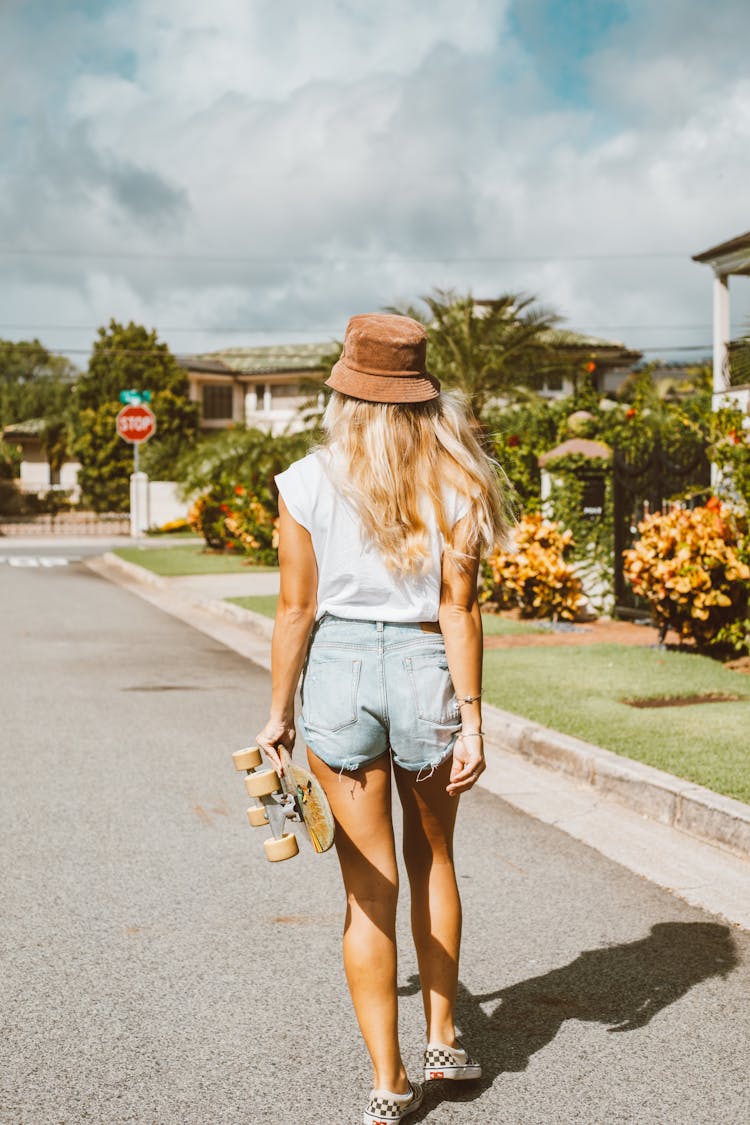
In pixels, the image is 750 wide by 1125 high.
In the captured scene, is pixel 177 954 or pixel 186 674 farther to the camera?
pixel 186 674

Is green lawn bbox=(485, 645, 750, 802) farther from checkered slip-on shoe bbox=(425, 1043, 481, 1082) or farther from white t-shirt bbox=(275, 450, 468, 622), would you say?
white t-shirt bbox=(275, 450, 468, 622)

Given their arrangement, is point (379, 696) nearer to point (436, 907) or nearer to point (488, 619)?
point (436, 907)

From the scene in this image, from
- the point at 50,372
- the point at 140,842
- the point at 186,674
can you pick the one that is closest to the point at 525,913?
the point at 140,842

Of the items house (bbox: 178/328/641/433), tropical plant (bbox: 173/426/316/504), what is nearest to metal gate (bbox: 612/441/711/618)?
tropical plant (bbox: 173/426/316/504)

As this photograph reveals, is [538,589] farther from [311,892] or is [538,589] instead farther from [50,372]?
[50,372]

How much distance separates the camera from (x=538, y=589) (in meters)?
13.8

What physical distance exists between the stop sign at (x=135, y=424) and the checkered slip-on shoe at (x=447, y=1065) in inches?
1364

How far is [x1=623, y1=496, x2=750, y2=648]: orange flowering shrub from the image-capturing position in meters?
10.4

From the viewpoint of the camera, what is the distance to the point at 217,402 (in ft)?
216

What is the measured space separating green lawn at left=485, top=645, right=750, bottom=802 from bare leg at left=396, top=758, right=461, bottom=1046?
2915 mm

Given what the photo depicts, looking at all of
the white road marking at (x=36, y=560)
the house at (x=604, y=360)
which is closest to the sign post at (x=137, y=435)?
the white road marking at (x=36, y=560)

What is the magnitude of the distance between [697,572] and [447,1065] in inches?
305

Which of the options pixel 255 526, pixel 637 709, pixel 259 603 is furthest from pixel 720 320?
pixel 637 709

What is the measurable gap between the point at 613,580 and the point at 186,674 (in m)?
5.41
